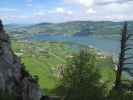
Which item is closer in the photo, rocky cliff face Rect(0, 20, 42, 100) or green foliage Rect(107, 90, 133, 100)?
rocky cliff face Rect(0, 20, 42, 100)

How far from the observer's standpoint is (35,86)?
28.0 m

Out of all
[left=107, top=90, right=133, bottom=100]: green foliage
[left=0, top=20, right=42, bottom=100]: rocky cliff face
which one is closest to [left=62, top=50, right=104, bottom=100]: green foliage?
[left=107, top=90, right=133, bottom=100]: green foliage

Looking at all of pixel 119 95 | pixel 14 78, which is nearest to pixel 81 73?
pixel 119 95

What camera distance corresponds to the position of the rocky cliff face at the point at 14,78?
86.9 ft

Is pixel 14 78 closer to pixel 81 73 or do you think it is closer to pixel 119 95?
pixel 119 95

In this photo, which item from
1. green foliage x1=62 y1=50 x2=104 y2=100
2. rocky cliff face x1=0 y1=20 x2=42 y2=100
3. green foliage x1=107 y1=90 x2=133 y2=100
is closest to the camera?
rocky cliff face x1=0 y1=20 x2=42 y2=100

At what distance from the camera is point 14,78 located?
31688 mm

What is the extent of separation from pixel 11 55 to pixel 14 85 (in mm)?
5718

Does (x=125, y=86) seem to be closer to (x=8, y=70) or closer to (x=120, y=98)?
(x=120, y=98)

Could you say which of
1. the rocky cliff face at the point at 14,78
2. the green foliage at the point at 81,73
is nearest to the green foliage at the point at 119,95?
the green foliage at the point at 81,73

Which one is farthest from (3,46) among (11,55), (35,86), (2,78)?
(35,86)

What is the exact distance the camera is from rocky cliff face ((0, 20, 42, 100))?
26502 mm

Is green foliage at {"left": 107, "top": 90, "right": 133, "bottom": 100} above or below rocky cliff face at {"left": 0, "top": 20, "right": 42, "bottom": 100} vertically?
below

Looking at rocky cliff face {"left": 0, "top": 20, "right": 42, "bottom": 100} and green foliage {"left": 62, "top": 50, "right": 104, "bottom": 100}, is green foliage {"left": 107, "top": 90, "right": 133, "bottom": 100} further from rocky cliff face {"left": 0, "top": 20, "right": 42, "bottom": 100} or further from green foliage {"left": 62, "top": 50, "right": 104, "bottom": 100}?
rocky cliff face {"left": 0, "top": 20, "right": 42, "bottom": 100}
